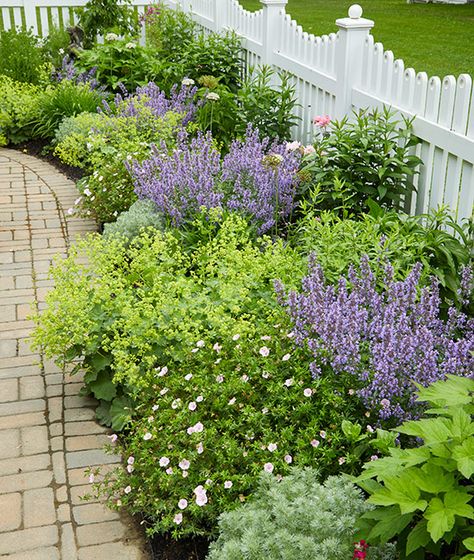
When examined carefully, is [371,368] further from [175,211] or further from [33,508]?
[175,211]

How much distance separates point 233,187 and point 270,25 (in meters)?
2.69

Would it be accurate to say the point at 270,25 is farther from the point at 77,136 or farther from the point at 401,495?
the point at 401,495

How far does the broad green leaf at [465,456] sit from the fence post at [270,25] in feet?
19.2

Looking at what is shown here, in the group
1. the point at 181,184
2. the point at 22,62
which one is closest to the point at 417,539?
the point at 181,184

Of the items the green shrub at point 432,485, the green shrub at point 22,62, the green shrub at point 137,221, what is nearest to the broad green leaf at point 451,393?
the green shrub at point 432,485

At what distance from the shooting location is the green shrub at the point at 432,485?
6.53ft

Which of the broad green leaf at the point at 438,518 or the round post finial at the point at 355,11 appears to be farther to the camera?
the round post finial at the point at 355,11

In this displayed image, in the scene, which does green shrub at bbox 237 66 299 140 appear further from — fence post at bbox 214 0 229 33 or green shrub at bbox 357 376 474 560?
green shrub at bbox 357 376 474 560

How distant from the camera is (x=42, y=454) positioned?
3.59 meters

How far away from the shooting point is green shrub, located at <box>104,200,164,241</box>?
5.26 metres

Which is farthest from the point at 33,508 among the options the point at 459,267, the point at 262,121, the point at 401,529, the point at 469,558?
the point at 262,121

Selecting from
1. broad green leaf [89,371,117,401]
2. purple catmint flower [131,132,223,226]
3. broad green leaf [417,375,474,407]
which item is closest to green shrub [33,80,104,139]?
purple catmint flower [131,132,223,226]

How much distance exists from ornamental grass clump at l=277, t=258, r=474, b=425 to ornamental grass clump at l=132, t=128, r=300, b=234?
1715 millimetres

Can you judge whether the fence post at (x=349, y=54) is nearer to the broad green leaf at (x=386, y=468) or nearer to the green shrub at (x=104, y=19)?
the broad green leaf at (x=386, y=468)
